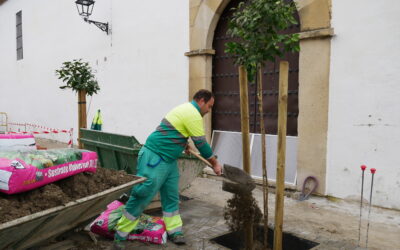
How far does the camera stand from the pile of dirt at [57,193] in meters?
2.47

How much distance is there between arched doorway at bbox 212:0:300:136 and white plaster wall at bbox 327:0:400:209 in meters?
0.82

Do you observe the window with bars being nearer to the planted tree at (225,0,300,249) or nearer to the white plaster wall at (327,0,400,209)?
the white plaster wall at (327,0,400,209)

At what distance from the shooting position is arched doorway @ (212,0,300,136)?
19.9ft

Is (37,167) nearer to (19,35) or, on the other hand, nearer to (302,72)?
(302,72)

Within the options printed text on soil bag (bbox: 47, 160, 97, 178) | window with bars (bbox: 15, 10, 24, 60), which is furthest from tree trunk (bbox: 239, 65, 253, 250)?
window with bars (bbox: 15, 10, 24, 60)

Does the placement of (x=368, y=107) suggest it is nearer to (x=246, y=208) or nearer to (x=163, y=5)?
(x=246, y=208)

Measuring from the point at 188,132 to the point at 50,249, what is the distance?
5.57ft

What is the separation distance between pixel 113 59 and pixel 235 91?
14.6 ft

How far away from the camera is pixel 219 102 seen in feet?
24.4

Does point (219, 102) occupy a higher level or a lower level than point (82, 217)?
higher

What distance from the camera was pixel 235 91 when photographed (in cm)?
711

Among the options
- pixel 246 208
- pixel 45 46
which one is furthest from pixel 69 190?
pixel 45 46

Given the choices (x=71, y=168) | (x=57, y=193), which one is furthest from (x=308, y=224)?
(x=57, y=193)

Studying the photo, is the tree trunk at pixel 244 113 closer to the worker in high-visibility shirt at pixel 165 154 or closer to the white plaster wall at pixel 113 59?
the worker in high-visibility shirt at pixel 165 154
